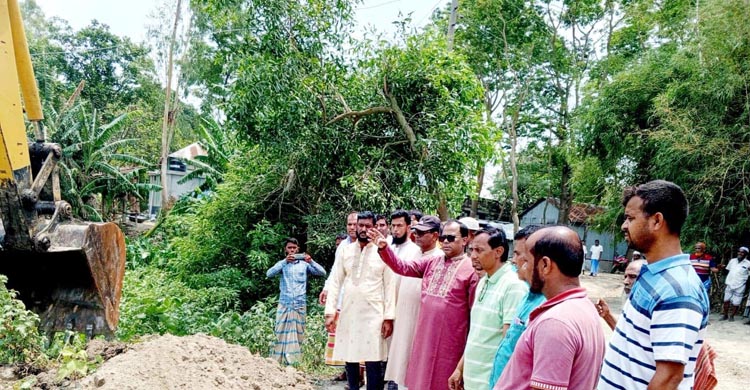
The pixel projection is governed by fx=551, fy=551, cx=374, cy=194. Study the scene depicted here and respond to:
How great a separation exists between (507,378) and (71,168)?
16.9 metres

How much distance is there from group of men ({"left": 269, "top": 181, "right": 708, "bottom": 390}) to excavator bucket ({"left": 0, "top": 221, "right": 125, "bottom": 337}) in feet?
8.45

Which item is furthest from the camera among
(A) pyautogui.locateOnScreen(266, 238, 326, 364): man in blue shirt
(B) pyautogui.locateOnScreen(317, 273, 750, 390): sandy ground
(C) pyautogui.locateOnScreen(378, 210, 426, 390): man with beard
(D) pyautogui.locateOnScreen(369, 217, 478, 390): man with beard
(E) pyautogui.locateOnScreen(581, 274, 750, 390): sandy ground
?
(E) pyautogui.locateOnScreen(581, 274, 750, 390): sandy ground

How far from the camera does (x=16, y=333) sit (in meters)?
4.48

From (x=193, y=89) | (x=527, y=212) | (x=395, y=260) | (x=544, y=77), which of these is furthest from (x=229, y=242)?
(x=527, y=212)

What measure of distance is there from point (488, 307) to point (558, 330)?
123 centimetres

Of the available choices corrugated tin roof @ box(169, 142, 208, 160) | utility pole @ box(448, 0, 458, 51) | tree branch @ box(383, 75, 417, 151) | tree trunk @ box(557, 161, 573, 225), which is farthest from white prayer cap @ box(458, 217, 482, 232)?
tree trunk @ box(557, 161, 573, 225)

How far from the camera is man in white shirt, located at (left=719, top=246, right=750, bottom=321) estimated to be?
34.1ft

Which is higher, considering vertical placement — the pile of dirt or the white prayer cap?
the white prayer cap

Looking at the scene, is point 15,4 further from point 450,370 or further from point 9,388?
point 450,370

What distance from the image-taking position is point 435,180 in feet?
27.8

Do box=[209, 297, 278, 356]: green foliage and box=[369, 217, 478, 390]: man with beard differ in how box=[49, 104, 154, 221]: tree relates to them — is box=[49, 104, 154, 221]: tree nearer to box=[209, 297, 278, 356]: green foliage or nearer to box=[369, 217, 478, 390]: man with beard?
box=[209, 297, 278, 356]: green foliage

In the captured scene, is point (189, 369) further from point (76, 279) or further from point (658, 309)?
point (658, 309)

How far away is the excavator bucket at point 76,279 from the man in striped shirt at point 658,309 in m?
4.20

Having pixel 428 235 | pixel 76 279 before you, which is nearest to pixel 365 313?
pixel 428 235
